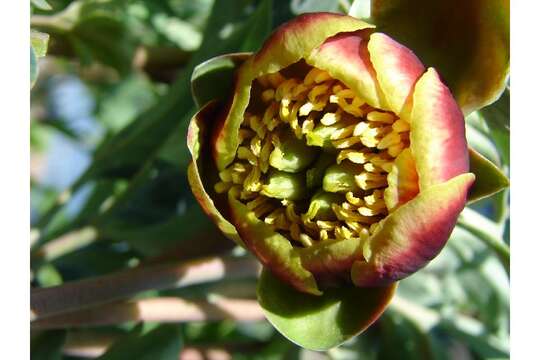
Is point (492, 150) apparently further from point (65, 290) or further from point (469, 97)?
point (65, 290)

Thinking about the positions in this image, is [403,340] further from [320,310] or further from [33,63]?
[33,63]

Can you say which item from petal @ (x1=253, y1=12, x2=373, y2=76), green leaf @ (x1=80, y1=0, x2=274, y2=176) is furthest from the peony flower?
green leaf @ (x1=80, y1=0, x2=274, y2=176)

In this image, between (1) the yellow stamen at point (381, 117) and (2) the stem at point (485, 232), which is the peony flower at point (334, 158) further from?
(2) the stem at point (485, 232)

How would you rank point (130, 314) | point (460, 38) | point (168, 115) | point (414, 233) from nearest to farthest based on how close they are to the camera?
point (414, 233)
point (460, 38)
point (130, 314)
point (168, 115)

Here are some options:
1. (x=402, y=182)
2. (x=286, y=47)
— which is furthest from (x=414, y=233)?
(x=286, y=47)

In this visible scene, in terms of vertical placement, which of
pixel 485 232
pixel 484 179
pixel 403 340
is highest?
pixel 484 179

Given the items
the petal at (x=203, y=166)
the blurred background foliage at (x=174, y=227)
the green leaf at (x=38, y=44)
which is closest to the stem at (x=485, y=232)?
the blurred background foliage at (x=174, y=227)

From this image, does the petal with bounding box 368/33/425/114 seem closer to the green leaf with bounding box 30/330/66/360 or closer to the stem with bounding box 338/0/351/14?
the stem with bounding box 338/0/351/14

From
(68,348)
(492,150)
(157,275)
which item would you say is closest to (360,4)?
(492,150)
